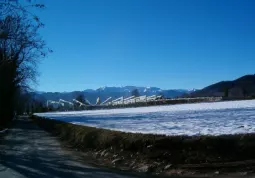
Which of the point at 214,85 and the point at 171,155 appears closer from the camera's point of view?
the point at 171,155

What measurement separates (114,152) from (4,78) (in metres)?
38.2

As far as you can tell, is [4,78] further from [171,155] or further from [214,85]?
[214,85]

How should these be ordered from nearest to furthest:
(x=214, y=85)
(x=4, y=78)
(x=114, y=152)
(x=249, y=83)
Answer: (x=114, y=152), (x=4, y=78), (x=249, y=83), (x=214, y=85)

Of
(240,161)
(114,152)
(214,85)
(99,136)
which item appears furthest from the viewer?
(214,85)

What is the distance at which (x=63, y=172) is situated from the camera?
1355cm

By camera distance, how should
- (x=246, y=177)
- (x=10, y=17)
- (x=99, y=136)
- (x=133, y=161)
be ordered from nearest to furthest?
1. (x=246, y=177)
2. (x=133, y=161)
3. (x=99, y=136)
4. (x=10, y=17)

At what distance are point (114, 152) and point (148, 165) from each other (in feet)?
12.3

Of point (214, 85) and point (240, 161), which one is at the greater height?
point (214, 85)

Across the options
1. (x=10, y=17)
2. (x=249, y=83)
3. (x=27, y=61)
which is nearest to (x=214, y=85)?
(x=249, y=83)

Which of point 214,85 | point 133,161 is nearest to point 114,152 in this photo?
point 133,161

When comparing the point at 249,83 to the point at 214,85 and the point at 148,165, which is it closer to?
the point at 214,85

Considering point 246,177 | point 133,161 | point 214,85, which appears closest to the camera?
point 246,177

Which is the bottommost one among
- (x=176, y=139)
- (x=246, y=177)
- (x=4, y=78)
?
(x=246, y=177)

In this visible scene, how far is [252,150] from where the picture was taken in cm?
1239
